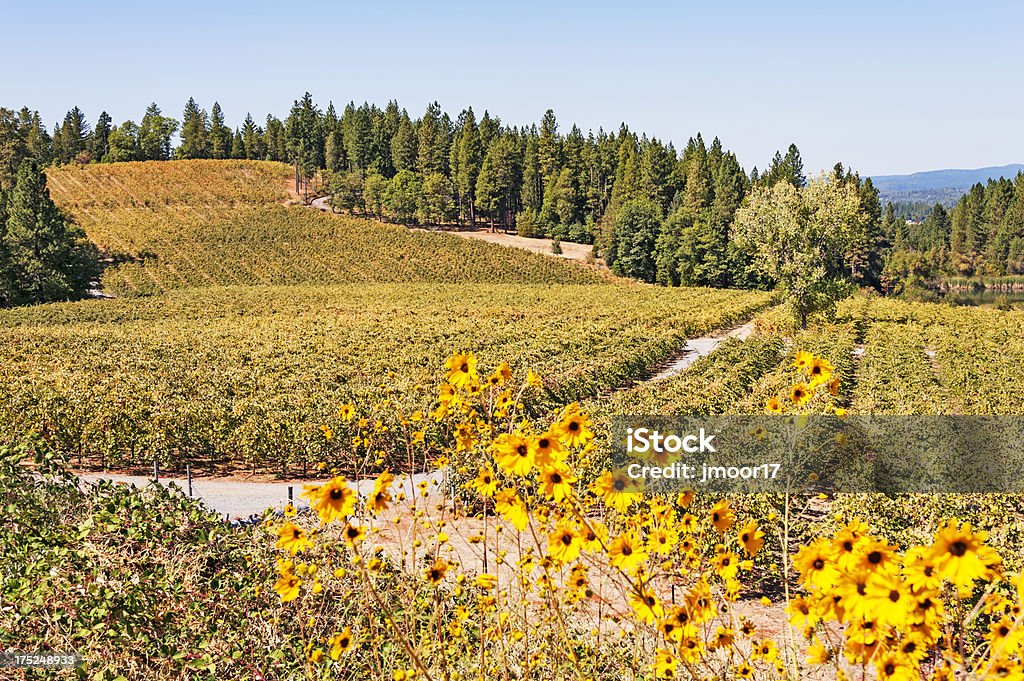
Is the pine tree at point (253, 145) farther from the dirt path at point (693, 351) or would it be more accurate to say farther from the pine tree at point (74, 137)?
the dirt path at point (693, 351)

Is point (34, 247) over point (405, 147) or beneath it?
beneath

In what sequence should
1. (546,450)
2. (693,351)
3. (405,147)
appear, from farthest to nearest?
(405,147) < (693,351) < (546,450)

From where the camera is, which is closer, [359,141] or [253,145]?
[359,141]

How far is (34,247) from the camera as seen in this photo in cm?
5362

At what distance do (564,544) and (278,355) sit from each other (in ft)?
90.7

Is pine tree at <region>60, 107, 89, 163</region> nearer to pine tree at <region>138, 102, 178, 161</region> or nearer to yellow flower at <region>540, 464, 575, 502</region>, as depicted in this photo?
pine tree at <region>138, 102, 178, 161</region>

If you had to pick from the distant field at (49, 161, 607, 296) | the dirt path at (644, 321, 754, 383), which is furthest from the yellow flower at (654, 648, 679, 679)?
the distant field at (49, 161, 607, 296)

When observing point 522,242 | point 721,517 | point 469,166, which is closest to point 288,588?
point 721,517

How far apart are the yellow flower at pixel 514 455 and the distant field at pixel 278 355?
43.9ft

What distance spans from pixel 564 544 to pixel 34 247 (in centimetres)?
6208

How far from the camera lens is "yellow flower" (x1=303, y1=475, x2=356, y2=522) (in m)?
2.50

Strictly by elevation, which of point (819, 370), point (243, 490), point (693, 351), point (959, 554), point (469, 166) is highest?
point (469, 166)

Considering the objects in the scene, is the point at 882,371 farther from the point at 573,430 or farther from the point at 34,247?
the point at 34,247
